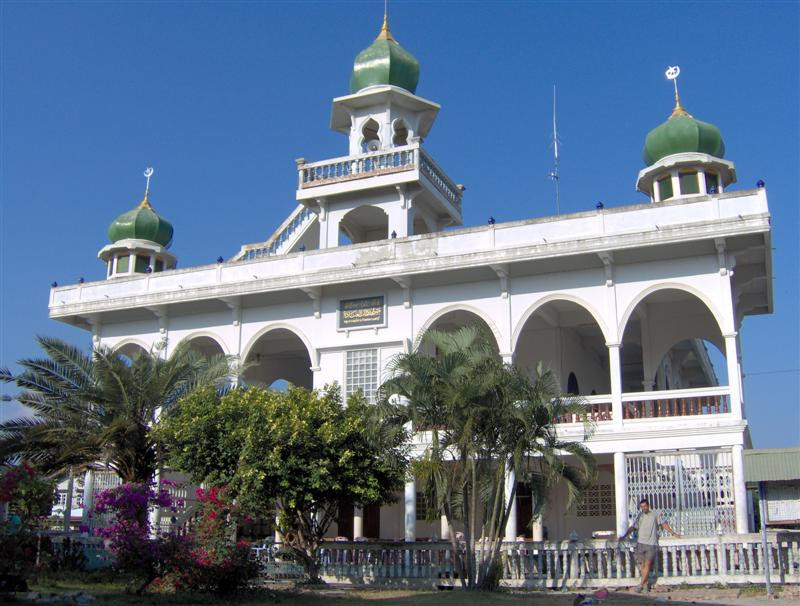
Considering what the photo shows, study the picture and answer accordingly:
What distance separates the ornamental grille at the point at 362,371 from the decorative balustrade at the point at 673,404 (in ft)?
21.0

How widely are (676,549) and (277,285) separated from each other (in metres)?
12.5

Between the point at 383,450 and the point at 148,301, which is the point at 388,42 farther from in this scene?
the point at 383,450

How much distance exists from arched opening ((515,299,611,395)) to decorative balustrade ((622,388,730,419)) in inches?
122

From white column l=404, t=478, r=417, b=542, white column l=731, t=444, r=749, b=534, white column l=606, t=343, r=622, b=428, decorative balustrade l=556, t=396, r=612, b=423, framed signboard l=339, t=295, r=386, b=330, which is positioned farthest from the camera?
framed signboard l=339, t=295, r=386, b=330

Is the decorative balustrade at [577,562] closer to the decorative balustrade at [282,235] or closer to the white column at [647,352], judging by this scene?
the white column at [647,352]

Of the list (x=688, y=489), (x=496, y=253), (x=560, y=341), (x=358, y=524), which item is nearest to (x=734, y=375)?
(x=688, y=489)

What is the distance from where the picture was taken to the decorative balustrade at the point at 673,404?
20812 millimetres

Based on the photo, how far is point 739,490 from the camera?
19438 mm

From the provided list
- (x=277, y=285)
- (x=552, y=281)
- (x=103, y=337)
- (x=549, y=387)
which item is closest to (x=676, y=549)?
(x=549, y=387)

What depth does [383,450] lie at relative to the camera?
58.0 feet

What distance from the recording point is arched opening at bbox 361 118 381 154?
28.7 metres

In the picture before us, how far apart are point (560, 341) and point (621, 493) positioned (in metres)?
6.45

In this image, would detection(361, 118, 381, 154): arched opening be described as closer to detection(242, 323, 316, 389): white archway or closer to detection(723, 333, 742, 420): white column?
detection(242, 323, 316, 389): white archway

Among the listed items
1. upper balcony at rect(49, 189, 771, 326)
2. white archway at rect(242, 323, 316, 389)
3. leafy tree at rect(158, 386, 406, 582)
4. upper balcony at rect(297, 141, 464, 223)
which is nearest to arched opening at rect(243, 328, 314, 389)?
A: white archway at rect(242, 323, 316, 389)
